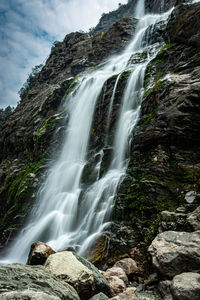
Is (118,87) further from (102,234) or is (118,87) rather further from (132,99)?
(102,234)

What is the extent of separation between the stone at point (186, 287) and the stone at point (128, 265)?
70.5 inches

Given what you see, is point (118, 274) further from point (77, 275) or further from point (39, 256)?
point (39, 256)

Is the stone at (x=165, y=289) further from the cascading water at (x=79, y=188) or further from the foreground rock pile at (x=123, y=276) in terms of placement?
the cascading water at (x=79, y=188)

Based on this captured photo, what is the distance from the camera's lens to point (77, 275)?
3090mm

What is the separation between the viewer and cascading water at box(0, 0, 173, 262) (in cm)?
665

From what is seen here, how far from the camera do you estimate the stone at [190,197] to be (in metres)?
4.52

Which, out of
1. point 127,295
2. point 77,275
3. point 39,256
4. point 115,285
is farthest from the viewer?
point 39,256

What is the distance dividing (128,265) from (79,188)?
5.40 metres

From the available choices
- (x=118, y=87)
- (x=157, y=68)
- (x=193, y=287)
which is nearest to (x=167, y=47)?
(x=157, y=68)

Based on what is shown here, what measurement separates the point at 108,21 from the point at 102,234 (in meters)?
54.2

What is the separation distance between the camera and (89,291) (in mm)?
3049

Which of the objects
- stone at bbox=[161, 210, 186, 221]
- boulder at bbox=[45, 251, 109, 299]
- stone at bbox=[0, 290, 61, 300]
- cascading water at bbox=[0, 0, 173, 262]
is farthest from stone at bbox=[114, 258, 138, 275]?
stone at bbox=[0, 290, 61, 300]

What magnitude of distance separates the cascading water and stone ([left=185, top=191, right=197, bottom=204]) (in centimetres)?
245

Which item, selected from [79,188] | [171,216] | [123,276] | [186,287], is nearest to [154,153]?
[171,216]
